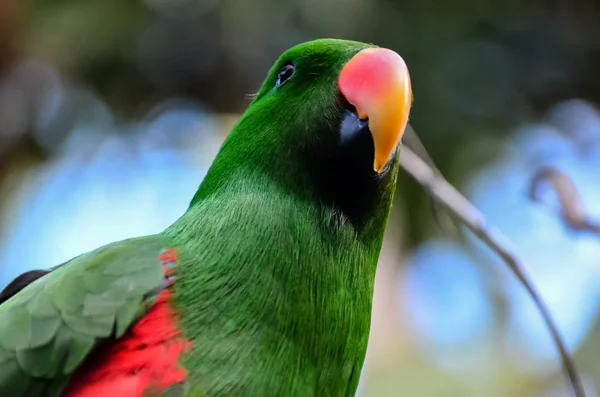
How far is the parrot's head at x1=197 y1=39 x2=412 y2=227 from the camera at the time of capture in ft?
3.84

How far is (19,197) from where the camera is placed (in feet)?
15.3

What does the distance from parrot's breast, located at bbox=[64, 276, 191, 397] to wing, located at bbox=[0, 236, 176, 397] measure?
0.08 feet

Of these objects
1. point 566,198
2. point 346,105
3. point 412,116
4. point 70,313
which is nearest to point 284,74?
point 346,105

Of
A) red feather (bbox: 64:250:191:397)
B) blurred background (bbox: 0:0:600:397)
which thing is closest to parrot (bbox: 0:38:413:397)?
red feather (bbox: 64:250:191:397)

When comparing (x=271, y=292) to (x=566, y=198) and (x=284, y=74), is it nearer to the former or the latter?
(x=284, y=74)

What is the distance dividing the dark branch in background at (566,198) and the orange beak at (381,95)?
111 cm

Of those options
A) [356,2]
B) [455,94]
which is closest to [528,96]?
[455,94]

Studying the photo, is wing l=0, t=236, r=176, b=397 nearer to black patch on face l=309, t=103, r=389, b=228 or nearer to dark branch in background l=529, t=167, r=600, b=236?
black patch on face l=309, t=103, r=389, b=228

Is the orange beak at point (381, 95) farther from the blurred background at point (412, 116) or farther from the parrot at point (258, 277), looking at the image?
the blurred background at point (412, 116)

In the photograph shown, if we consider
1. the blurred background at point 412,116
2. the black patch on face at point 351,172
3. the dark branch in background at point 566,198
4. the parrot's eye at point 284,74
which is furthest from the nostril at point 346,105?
the blurred background at point 412,116

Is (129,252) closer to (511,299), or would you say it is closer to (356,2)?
(511,299)

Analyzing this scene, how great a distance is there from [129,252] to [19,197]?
12.8 ft

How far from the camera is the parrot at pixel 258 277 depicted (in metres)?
1.06

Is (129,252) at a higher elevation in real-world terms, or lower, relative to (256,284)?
higher
